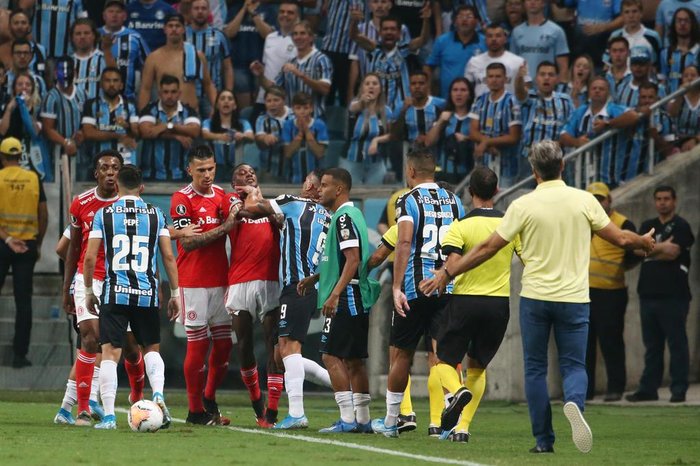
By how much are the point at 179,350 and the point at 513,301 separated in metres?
4.40

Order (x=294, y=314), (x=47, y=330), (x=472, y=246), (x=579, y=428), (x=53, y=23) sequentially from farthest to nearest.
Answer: (x=53, y=23), (x=47, y=330), (x=294, y=314), (x=472, y=246), (x=579, y=428)

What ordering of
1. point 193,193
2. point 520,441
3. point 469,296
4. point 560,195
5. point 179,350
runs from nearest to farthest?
point 560,195, point 469,296, point 520,441, point 193,193, point 179,350

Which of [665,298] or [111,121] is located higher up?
[111,121]

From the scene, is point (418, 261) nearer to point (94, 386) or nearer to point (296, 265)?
point (296, 265)

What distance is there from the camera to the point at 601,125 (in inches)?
738

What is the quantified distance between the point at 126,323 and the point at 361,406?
1.98 metres

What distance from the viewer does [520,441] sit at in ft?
37.5

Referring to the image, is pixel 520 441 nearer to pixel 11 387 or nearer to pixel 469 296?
pixel 469 296

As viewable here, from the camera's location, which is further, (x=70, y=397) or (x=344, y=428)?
(x=70, y=397)

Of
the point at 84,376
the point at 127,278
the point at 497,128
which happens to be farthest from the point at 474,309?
the point at 497,128

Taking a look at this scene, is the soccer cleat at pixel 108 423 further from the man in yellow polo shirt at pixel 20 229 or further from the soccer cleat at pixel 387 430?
the man in yellow polo shirt at pixel 20 229

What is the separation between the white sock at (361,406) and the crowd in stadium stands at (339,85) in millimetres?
7476

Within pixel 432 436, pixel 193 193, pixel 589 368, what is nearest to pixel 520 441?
pixel 432 436

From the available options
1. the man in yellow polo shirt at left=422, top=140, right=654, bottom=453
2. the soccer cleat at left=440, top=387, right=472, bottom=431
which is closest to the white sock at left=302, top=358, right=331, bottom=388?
the soccer cleat at left=440, top=387, right=472, bottom=431
